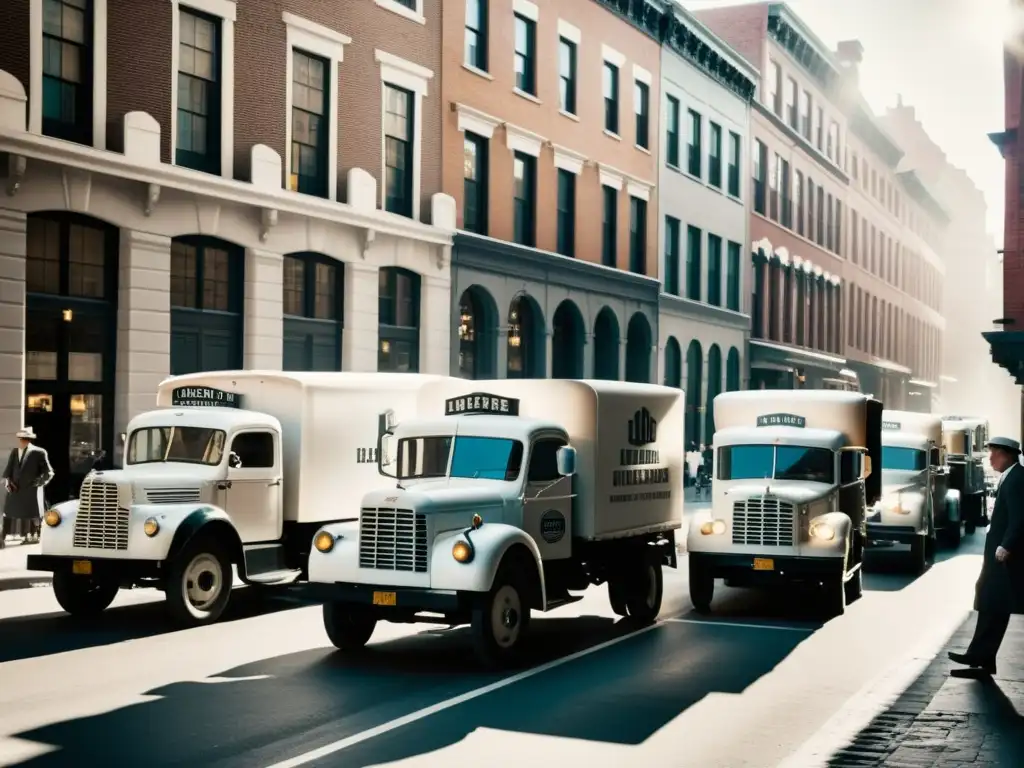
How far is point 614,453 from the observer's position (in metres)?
14.3

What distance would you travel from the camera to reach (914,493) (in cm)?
2166

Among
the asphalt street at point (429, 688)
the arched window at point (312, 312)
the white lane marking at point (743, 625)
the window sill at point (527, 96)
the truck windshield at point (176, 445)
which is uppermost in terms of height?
the window sill at point (527, 96)

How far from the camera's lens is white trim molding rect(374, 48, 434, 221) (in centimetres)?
2912

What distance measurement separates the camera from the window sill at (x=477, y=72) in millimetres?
31812

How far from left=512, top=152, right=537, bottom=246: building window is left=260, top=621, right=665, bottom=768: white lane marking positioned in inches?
869

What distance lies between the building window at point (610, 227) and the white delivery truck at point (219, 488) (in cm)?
2251

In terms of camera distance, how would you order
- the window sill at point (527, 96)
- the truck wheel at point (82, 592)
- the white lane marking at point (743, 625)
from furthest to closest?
the window sill at point (527, 96) → the white lane marking at point (743, 625) → the truck wheel at point (82, 592)

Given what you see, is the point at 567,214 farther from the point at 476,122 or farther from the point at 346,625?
the point at 346,625

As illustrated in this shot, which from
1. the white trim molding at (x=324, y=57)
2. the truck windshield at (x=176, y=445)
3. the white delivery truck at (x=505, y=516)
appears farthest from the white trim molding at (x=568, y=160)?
the truck windshield at (x=176, y=445)

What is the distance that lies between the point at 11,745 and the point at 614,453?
7.28 m

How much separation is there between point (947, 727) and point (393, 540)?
494cm

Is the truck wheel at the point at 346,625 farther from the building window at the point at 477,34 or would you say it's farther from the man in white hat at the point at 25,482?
the building window at the point at 477,34

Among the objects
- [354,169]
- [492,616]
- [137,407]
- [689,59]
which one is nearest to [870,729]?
[492,616]

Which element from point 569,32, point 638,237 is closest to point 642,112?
point 638,237
